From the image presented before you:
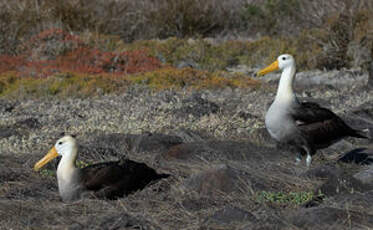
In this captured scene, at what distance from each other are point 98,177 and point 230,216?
1346mm

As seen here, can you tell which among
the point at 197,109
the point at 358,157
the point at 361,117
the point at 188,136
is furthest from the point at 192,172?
the point at 197,109

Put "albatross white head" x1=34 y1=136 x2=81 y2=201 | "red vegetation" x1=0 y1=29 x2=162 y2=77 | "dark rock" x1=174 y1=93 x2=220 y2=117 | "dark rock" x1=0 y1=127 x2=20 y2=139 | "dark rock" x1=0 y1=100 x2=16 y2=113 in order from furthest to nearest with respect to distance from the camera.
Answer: "red vegetation" x1=0 y1=29 x2=162 y2=77
"dark rock" x1=0 y1=100 x2=16 y2=113
"dark rock" x1=174 y1=93 x2=220 y2=117
"dark rock" x1=0 y1=127 x2=20 y2=139
"albatross white head" x1=34 y1=136 x2=81 y2=201

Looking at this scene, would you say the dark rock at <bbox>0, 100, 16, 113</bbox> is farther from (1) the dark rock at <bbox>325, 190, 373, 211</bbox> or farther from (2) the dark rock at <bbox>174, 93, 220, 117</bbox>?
(1) the dark rock at <bbox>325, 190, 373, 211</bbox>

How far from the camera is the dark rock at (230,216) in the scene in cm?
419

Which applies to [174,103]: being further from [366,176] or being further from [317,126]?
[366,176]

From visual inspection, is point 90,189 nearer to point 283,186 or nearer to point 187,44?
point 283,186

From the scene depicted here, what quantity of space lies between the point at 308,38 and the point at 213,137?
10.4 m

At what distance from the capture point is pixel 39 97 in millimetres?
13070

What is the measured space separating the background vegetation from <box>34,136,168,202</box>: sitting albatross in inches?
343

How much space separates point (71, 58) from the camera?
1681cm

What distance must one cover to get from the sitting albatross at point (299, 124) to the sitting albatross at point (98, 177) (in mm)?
1177

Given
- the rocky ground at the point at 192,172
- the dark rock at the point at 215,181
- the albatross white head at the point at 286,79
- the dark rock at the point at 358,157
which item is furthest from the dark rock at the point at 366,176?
the albatross white head at the point at 286,79

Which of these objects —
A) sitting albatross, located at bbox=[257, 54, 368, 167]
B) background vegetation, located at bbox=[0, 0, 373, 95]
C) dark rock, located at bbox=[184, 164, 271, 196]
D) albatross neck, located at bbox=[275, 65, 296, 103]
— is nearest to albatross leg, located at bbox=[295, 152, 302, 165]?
sitting albatross, located at bbox=[257, 54, 368, 167]

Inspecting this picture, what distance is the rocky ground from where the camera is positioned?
14.0 ft
